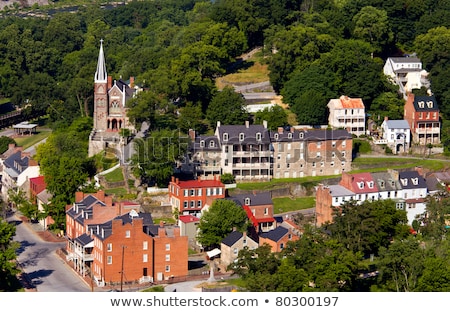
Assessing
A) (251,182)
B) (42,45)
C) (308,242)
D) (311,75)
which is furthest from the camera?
(42,45)

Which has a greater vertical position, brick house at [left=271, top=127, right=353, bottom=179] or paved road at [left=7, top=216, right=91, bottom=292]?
brick house at [left=271, top=127, right=353, bottom=179]

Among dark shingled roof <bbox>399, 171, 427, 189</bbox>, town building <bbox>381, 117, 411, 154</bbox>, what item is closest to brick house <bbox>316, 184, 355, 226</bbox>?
dark shingled roof <bbox>399, 171, 427, 189</bbox>

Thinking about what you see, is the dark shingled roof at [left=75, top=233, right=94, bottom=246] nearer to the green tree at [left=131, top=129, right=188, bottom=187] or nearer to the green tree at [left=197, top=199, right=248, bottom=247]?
the green tree at [left=197, top=199, right=248, bottom=247]

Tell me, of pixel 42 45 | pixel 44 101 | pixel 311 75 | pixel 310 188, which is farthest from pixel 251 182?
pixel 42 45

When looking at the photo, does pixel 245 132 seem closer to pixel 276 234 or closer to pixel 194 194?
pixel 194 194

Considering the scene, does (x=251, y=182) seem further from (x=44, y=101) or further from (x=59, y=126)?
(x=44, y=101)

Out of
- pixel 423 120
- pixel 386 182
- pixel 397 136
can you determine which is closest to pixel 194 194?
pixel 386 182
